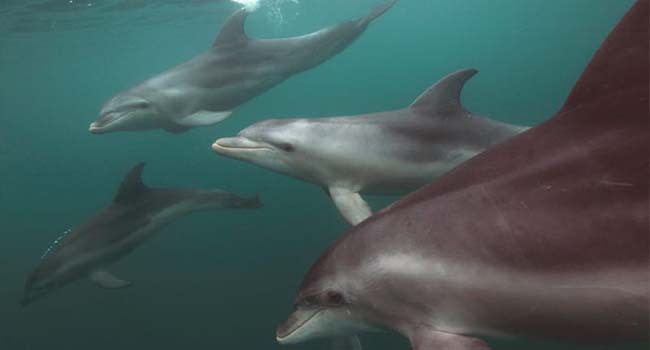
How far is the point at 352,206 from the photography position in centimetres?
706

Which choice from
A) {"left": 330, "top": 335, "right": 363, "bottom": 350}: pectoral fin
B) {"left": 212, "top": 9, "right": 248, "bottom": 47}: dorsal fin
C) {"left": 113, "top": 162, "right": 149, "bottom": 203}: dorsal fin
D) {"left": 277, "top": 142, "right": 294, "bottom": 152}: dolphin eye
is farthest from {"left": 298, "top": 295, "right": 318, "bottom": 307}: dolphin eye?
{"left": 212, "top": 9, "right": 248, "bottom": 47}: dorsal fin

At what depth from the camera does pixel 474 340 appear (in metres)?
3.09

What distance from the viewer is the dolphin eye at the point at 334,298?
378 centimetres

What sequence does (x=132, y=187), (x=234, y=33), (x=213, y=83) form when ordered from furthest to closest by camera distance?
(x=234, y=33) → (x=213, y=83) → (x=132, y=187)

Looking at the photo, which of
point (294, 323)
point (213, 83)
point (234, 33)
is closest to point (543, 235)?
point (294, 323)

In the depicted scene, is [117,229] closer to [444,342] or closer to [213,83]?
[213,83]

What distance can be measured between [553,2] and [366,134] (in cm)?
10456

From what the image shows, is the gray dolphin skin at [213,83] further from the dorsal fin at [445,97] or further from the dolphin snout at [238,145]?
the dorsal fin at [445,97]

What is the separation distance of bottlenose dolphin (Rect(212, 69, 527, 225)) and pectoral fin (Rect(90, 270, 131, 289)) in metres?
5.42

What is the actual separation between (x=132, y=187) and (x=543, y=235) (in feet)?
31.1

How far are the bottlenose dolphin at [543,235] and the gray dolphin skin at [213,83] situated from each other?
9183mm

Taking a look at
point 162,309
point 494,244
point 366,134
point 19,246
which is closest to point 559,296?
point 494,244

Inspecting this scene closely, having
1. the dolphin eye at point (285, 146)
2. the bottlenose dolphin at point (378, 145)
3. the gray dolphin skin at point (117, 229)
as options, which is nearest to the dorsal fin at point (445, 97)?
the bottlenose dolphin at point (378, 145)

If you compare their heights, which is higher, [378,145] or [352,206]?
[378,145]
